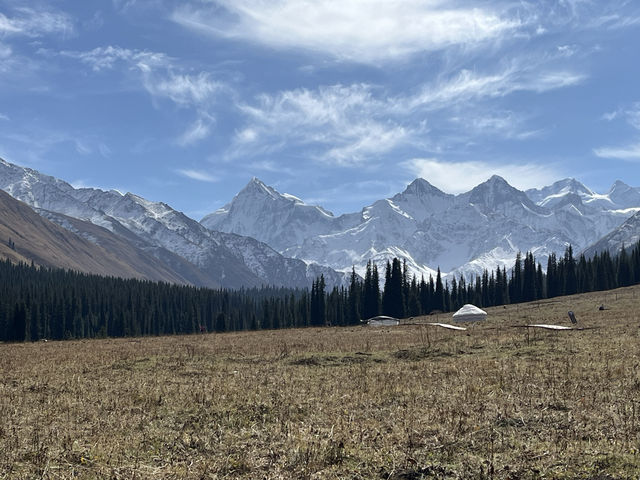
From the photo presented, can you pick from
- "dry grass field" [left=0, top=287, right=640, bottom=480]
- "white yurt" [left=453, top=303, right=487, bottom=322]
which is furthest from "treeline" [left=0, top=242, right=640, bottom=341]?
"dry grass field" [left=0, top=287, right=640, bottom=480]

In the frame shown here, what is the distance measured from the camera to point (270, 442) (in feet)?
41.5

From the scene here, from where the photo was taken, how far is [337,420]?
14500 mm

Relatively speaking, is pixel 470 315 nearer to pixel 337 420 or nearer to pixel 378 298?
pixel 337 420

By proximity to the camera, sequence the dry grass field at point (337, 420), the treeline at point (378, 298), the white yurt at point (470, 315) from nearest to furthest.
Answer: the dry grass field at point (337, 420) < the white yurt at point (470, 315) < the treeline at point (378, 298)

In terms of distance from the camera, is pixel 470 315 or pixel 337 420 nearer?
pixel 337 420

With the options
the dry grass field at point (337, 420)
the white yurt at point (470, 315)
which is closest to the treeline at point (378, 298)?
the white yurt at point (470, 315)

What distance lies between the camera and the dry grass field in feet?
34.7

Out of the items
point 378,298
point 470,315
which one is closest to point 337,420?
point 470,315

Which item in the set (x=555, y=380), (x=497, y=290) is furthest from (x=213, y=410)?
(x=497, y=290)

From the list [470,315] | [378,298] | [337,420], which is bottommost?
[337,420]

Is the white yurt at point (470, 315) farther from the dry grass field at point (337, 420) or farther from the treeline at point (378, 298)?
the treeline at point (378, 298)

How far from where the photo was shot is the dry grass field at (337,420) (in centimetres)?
1057

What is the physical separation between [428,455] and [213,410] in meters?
7.26

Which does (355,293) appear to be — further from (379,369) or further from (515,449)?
(515,449)
